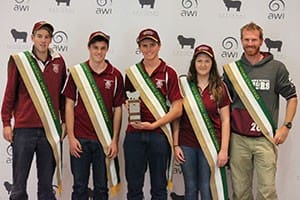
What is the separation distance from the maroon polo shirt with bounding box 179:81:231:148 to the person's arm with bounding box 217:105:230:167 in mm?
26

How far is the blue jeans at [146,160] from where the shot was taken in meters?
1.93

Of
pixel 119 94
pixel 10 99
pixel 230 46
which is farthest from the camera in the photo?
pixel 230 46

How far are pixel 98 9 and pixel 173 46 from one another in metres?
0.53

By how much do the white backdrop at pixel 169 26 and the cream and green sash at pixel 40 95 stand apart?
19.3 inches

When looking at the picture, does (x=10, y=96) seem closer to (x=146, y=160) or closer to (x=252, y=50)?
(x=146, y=160)

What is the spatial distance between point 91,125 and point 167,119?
0.39 meters

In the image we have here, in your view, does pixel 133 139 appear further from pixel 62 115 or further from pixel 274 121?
pixel 274 121

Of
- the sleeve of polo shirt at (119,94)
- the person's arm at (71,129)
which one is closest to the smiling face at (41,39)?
the person's arm at (71,129)

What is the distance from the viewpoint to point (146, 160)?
6.39 ft

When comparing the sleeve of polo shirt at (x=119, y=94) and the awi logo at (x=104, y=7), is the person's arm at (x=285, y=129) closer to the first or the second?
the sleeve of polo shirt at (x=119, y=94)

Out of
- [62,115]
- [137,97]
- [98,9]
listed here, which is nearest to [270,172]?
[137,97]

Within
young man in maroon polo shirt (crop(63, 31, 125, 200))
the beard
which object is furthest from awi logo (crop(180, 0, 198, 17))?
young man in maroon polo shirt (crop(63, 31, 125, 200))

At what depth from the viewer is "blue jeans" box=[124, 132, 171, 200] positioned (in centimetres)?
193

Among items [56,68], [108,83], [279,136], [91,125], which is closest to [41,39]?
[56,68]
